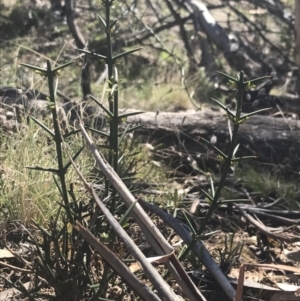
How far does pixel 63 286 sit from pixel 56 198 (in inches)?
28.1

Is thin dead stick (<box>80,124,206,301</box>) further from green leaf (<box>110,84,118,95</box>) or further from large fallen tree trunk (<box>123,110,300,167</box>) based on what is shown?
large fallen tree trunk (<box>123,110,300,167</box>)

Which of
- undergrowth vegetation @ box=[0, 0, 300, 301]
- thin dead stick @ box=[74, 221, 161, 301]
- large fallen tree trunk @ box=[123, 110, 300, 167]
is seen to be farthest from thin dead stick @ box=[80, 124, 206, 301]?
large fallen tree trunk @ box=[123, 110, 300, 167]

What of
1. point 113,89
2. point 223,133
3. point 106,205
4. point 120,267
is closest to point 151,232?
point 120,267

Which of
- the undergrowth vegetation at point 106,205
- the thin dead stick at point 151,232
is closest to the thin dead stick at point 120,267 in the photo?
the undergrowth vegetation at point 106,205

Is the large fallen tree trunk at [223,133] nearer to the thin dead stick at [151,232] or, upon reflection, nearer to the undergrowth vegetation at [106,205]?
the undergrowth vegetation at [106,205]

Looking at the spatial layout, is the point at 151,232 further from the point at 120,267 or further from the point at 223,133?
the point at 223,133

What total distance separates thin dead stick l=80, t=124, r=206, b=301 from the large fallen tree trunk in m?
1.77

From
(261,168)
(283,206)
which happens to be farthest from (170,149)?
(283,206)

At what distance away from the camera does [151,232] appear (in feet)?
5.10

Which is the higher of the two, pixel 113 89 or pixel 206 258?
pixel 113 89

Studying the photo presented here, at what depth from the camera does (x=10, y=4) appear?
6105 millimetres

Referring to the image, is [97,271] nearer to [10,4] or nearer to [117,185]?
[117,185]

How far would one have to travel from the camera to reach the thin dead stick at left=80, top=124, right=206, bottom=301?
60.1 inches

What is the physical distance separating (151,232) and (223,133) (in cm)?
194
